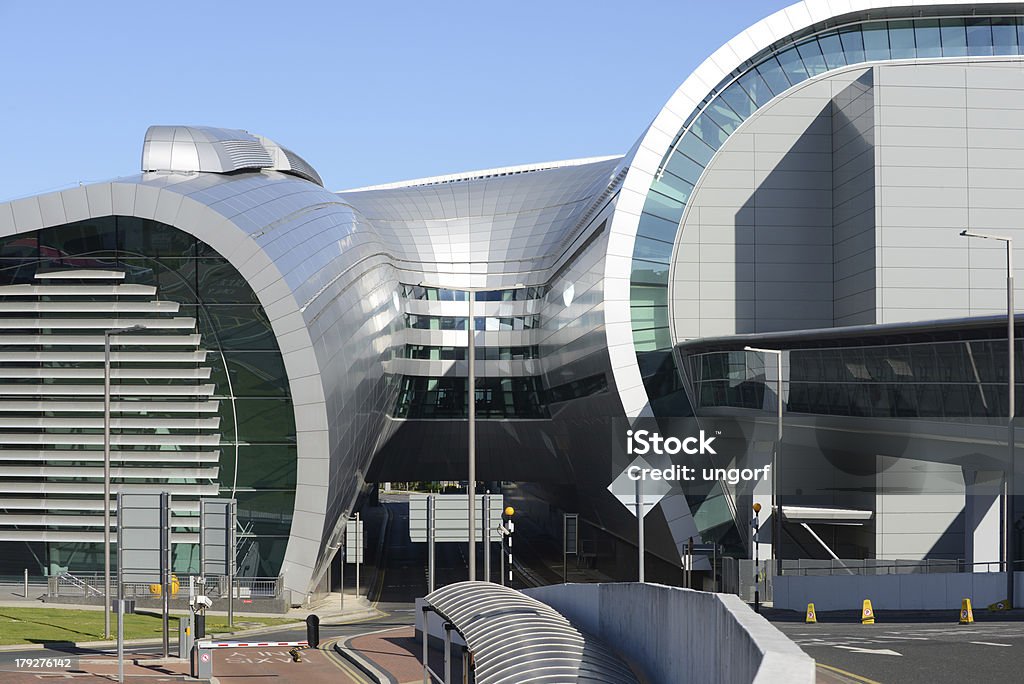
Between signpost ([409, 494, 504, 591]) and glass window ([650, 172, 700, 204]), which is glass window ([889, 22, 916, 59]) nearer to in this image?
glass window ([650, 172, 700, 204])

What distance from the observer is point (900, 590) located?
32.2 metres

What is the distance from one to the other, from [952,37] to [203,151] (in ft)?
96.5

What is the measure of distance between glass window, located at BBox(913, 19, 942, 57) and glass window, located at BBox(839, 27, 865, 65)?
6.66ft

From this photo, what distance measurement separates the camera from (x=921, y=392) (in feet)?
99.2

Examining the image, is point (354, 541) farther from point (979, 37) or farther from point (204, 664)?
point (979, 37)

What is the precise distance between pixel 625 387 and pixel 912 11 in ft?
58.5

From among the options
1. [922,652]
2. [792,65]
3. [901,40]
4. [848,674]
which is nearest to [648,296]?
[792,65]

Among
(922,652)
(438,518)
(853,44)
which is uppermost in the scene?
(853,44)

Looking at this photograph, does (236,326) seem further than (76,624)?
Yes

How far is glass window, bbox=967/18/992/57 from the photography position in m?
44.0

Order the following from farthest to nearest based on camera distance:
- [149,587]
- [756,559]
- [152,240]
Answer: [149,587] < [152,240] < [756,559]

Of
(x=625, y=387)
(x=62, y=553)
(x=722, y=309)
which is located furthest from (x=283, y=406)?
(x=722, y=309)

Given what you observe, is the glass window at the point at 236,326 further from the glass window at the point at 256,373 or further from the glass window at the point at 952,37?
the glass window at the point at 952,37

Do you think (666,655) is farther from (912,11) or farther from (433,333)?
(433,333)
